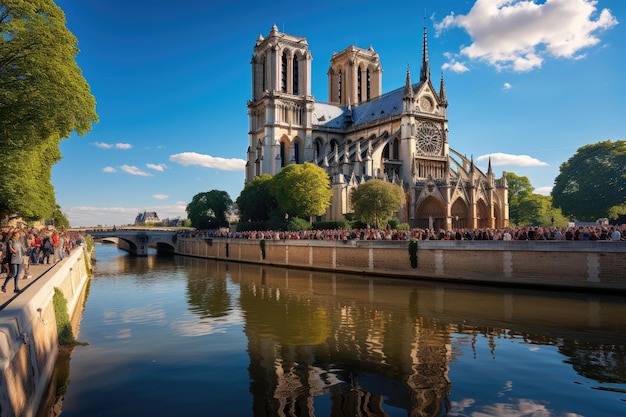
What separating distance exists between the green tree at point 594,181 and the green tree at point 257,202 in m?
35.1

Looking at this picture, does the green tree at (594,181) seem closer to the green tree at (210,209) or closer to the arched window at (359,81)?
the arched window at (359,81)

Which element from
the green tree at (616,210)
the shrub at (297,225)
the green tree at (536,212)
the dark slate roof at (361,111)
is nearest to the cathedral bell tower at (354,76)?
the dark slate roof at (361,111)

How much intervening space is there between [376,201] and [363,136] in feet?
86.9

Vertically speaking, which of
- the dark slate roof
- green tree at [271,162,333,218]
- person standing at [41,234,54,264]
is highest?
the dark slate roof

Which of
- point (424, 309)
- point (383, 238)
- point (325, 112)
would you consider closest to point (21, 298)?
point (424, 309)

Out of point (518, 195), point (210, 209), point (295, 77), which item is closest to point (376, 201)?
point (210, 209)

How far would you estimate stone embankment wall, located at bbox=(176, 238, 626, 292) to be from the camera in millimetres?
19953

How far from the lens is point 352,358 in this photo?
10992mm

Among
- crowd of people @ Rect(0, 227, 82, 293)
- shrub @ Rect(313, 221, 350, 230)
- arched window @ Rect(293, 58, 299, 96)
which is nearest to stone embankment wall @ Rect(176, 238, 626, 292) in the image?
shrub @ Rect(313, 221, 350, 230)

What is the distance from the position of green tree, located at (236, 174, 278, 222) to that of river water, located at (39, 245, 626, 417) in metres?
31.7

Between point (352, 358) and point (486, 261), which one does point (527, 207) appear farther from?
point (352, 358)

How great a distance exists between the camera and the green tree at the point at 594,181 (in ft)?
172

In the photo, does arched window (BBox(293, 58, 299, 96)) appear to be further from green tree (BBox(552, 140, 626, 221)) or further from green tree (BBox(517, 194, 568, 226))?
green tree (BBox(552, 140, 626, 221))

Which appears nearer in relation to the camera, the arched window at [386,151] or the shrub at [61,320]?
the shrub at [61,320]
